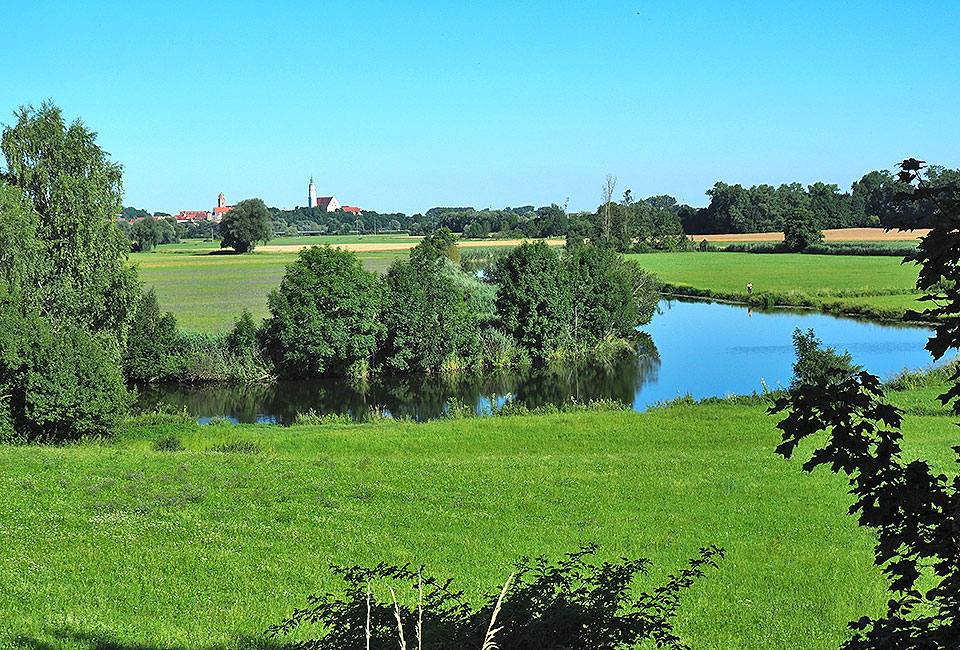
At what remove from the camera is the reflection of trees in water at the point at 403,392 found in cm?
3784

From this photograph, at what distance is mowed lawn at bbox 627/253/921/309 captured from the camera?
7238 centimetres

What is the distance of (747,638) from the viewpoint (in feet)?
34.3

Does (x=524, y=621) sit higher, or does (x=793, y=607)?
(x=524, y=621)

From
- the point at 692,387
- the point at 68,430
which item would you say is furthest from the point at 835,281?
the point at 68,430

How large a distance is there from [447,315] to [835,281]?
49.2 m

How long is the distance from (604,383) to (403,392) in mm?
10475

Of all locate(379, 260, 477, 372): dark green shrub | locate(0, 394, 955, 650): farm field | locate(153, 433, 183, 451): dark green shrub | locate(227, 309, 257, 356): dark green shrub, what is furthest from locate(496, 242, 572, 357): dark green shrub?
locate(153, 433, 183, 451): dark green shrub

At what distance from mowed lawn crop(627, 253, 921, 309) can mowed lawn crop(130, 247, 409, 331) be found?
1386 inches

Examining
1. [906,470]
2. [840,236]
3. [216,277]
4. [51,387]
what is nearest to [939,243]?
[906,470]

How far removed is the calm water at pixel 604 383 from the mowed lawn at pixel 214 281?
15135mm

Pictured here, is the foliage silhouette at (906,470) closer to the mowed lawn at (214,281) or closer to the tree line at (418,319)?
the tree line at (418,319)

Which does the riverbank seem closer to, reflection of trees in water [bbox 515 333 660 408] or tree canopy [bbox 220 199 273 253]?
reflection of trees in water [bbox 515 333 660 408]

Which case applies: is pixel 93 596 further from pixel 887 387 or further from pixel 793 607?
pixel 887 387

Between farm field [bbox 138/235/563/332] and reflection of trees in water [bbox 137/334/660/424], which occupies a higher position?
farm field [bbox 138/235/563/332]
